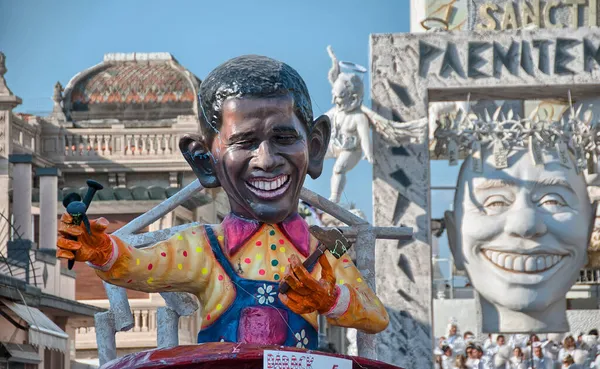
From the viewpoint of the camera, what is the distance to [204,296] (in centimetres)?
481

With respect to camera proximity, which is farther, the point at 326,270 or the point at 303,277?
the point at 326,270

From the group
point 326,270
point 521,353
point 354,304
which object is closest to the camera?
point 326,270

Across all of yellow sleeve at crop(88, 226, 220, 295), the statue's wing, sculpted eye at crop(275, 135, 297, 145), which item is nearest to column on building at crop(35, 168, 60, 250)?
the statue's wing

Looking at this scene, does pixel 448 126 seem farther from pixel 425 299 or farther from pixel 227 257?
pixel 227 257

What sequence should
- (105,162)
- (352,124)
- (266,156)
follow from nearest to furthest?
(266,156) → (352,124) → (105,162)

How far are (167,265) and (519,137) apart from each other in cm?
571

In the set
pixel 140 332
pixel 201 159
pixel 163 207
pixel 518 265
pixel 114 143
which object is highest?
pixel 114 143

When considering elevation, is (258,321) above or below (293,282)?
below

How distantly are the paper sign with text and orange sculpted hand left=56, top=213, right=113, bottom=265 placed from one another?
710mm

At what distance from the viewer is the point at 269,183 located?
4.71m

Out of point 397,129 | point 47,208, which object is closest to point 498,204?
point 397,129

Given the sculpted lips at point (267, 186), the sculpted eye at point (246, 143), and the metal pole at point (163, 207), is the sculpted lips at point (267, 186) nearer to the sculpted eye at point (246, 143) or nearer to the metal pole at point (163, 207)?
the sculpted eye at point (246, 143)

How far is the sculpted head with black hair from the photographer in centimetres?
462

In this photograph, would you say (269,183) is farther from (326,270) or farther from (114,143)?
(114,143)
